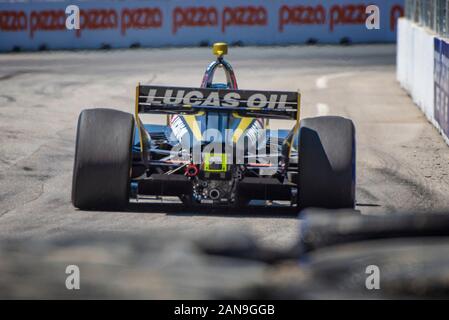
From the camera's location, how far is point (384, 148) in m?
17.3

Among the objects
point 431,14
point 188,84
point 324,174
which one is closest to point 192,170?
point 324,174

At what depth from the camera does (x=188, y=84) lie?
2761cm

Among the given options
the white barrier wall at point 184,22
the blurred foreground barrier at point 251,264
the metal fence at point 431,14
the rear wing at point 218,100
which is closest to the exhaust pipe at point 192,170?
the rear wing at point 218,100

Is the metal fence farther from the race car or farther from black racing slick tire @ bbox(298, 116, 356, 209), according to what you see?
black racing slick tire @ bbox(298, 116, 356, 209)

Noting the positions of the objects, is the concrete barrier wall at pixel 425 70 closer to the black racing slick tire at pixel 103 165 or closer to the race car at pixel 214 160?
the race car at pixel 214 160

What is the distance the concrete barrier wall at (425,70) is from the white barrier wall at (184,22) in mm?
9789

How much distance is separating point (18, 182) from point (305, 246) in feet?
33.8

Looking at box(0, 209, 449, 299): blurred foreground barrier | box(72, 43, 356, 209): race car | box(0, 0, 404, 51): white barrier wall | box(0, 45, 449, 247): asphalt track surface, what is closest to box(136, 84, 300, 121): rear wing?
box(72, 43, 356, 209): race car

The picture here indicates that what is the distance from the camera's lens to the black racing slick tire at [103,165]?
36.1ft

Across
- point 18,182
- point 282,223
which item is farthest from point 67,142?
point 282,223

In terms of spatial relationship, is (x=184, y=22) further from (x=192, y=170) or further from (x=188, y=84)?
(x=192, y=170)
